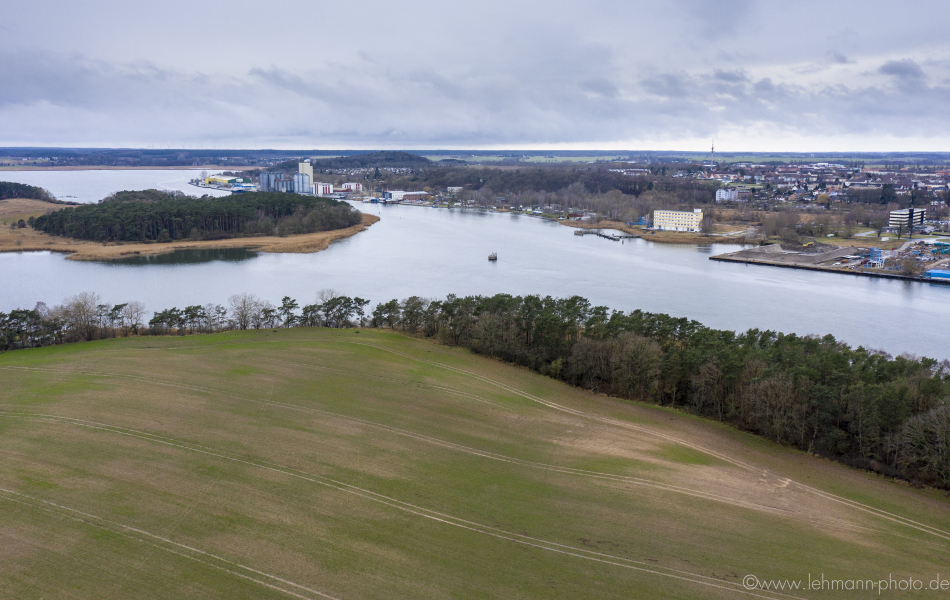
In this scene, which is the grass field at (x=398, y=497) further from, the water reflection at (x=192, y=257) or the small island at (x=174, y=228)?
the small island at (x=174, y=228)

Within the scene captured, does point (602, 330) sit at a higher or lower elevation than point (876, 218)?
lower

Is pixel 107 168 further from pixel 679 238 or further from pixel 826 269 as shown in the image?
pixel 826 269

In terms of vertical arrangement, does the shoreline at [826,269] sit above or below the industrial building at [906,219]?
below

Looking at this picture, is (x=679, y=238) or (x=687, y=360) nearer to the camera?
(x=687, y=360)

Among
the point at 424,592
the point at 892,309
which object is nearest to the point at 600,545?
the point at 424,592

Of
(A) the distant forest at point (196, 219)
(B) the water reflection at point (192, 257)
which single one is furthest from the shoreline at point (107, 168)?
(B) the water reflection at point (192, 257)

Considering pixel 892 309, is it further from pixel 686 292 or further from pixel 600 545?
pixel 600 545

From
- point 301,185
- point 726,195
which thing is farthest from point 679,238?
point 301,185
